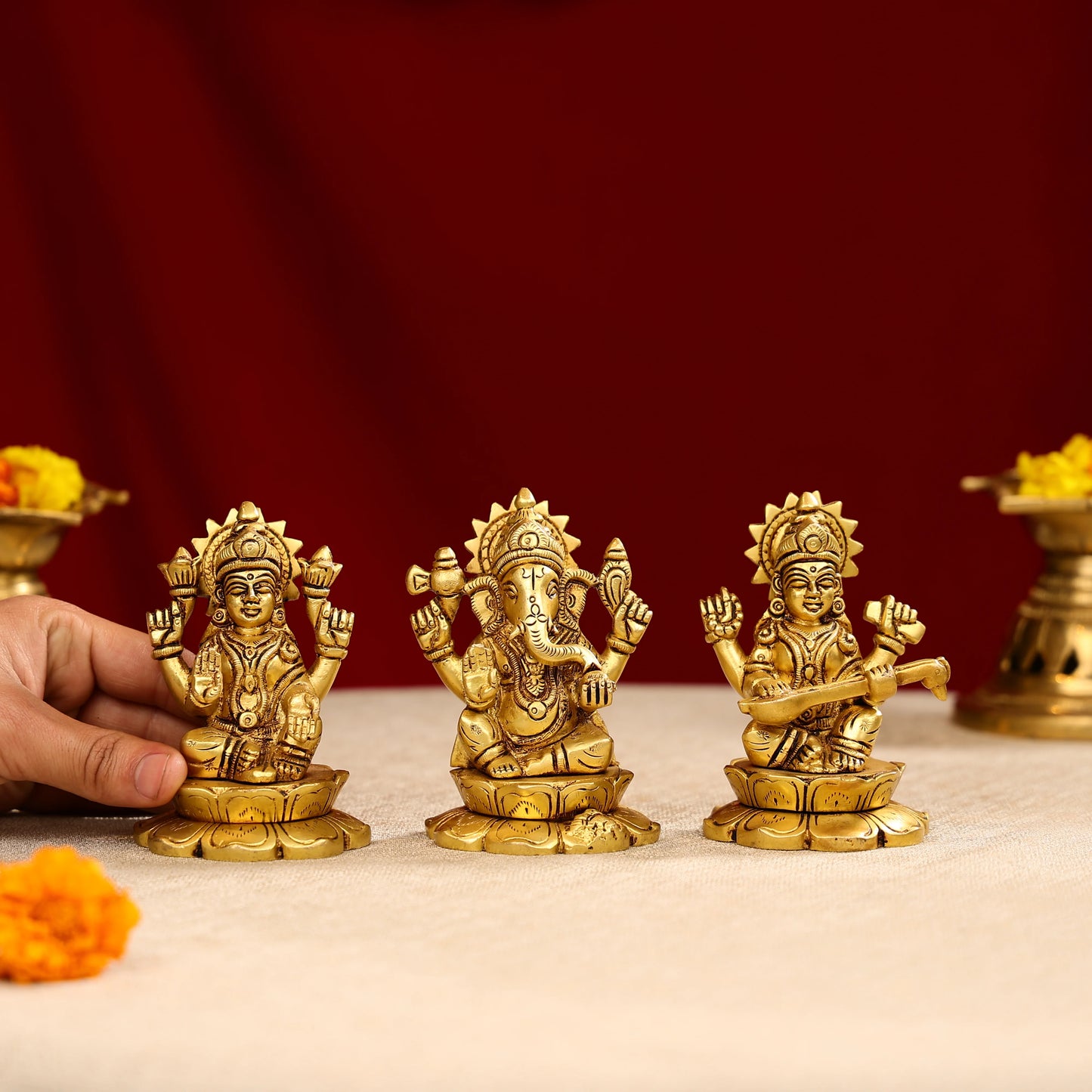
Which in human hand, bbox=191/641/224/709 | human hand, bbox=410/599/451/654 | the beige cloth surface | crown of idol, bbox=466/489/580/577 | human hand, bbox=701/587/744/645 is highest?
crown of idol, bbox=466/489/580/577

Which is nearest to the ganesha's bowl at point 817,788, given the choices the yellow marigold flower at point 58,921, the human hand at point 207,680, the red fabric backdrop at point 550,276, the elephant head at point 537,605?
the elephant head at point 537,605

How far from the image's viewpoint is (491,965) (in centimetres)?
132

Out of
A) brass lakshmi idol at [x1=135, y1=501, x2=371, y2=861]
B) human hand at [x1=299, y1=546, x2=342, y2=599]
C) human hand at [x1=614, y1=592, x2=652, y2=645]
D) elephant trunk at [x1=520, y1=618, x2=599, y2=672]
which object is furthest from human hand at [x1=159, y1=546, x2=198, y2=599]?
human hand at [x1=614, y1=592, x2=652, y2=645]

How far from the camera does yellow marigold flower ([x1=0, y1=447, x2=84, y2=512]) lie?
2842 mm

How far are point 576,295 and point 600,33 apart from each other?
0.63 m

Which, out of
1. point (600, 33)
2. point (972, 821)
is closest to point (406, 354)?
point (600, 33)

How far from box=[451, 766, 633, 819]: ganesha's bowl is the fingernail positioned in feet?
1.11

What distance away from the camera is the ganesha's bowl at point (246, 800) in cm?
176

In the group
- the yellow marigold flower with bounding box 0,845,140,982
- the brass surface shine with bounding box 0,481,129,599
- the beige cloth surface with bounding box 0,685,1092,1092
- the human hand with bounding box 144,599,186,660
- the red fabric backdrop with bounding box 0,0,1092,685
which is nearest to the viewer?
the beige cloth surface with bounding box 0,685,1092,1092

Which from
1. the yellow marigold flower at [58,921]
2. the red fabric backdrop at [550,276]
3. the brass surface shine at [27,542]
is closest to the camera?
the yellow marigold flower at [58,921]

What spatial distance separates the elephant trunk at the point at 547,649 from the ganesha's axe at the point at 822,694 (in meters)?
0.19

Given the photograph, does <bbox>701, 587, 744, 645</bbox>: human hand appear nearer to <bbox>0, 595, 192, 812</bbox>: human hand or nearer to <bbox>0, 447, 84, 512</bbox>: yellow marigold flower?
<bbox>0, 595, 192, 812</bbox>: human hand

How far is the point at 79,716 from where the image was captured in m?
2.07

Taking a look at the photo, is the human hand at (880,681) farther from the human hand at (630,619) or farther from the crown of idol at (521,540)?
the crown of idol at (521,540)
